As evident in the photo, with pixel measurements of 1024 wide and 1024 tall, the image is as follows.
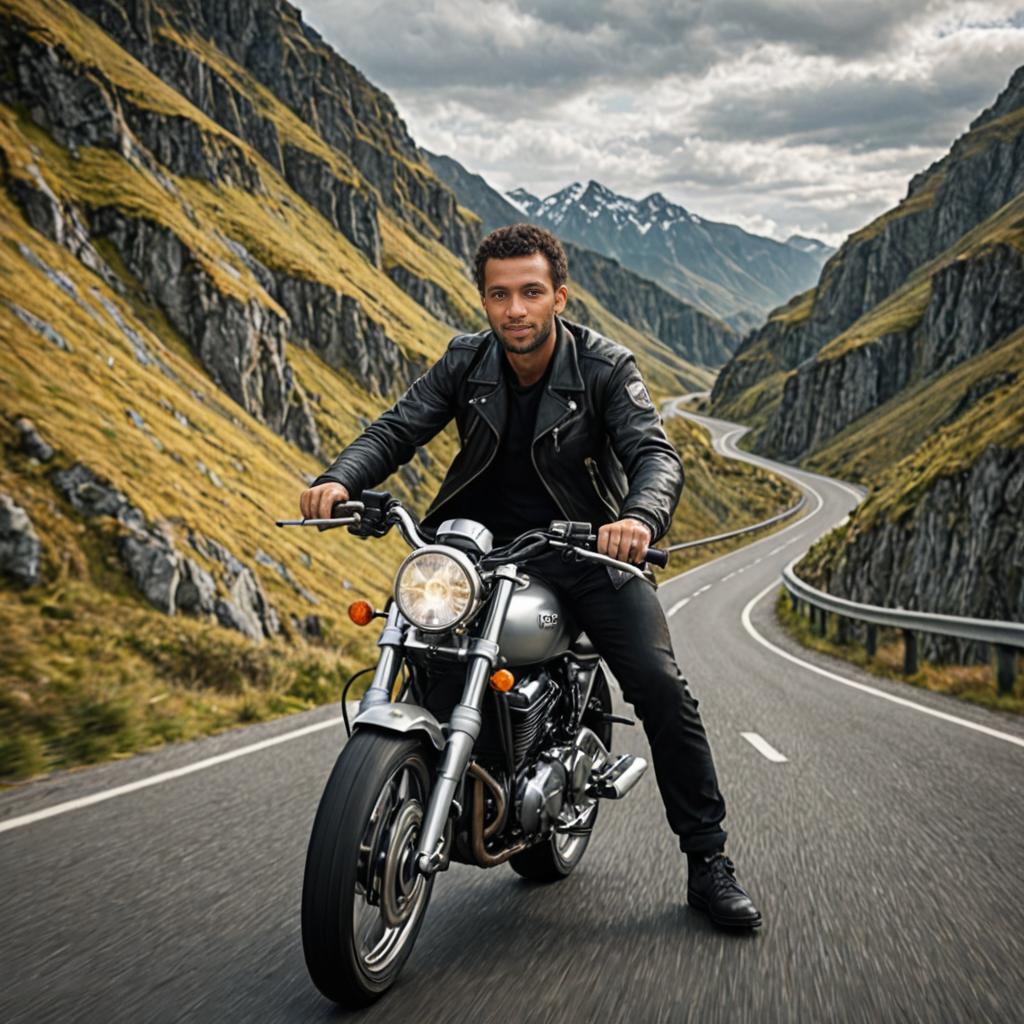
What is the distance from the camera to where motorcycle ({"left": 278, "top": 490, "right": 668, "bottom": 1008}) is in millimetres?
2514

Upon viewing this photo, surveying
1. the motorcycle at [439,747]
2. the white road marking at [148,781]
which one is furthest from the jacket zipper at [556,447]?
the white road marking at [148,781]

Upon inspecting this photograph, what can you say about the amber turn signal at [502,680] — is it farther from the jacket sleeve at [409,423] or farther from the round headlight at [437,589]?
the jacket sleeve at [409,423]

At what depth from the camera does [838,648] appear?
53.2 ft

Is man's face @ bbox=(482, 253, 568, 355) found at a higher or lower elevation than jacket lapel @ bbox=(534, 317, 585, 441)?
higher

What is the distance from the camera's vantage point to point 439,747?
2762 mm

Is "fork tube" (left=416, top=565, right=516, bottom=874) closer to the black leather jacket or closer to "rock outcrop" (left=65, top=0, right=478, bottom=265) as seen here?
the black leather jacket

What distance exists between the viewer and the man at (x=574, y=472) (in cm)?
341

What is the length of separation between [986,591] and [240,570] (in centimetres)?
1350

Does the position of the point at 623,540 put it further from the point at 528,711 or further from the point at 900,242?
the point at 900,242

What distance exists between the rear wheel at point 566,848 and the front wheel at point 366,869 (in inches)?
36.0

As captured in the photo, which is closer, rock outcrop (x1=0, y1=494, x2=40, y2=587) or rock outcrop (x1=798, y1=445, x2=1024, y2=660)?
rock outcrop (x1=0, y1=494, x2=40, y2=587)

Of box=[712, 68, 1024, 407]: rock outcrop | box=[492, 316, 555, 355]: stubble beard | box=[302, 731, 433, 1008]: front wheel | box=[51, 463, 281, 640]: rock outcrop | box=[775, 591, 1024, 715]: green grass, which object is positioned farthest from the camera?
box=[712, 68, 1024, 407]: rock outcrop

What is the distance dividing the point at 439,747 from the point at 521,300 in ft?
5.49

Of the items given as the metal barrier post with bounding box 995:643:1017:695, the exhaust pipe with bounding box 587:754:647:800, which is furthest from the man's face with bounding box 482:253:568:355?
the metal barrier post with bounding box 995:643:1017:695
